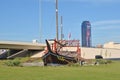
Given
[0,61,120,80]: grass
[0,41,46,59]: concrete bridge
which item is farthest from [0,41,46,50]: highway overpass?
[0,61,120,80]: grass

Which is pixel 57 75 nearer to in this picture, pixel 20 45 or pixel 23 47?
pixel 20 45

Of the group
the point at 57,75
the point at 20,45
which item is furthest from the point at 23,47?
the point at 57,75

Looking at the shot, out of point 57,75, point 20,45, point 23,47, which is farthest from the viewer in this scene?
point 23,47

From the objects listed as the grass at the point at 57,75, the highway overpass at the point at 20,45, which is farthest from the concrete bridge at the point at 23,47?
the grass at the point at 57,75

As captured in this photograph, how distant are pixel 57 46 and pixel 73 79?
31712 millimetres

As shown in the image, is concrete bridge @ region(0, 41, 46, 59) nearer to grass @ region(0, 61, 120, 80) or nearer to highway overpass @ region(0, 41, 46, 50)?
highway overpass @ region(0, 41, 46, 50)

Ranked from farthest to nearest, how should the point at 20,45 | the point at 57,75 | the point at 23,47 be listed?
the point at 23,47, the point at 20,45, the point at 57,75

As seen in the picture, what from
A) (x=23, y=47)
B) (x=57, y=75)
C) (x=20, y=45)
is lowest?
(x=23, y=47)

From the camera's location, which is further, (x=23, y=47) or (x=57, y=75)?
(x=23, y=47)

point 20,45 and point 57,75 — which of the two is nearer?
point 57,75

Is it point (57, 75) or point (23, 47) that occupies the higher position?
point (57, 75)

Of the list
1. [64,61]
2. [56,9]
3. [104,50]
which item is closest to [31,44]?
[104,50]

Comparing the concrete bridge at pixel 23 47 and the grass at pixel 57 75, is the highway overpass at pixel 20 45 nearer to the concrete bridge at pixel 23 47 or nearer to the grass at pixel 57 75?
the concrete bridge at pixel 23 47

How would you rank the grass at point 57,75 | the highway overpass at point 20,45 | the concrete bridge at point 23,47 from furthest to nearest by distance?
the concrete bridge at point 23,47 < the highway overpass at point 20,45 < the grass at point 57,75
